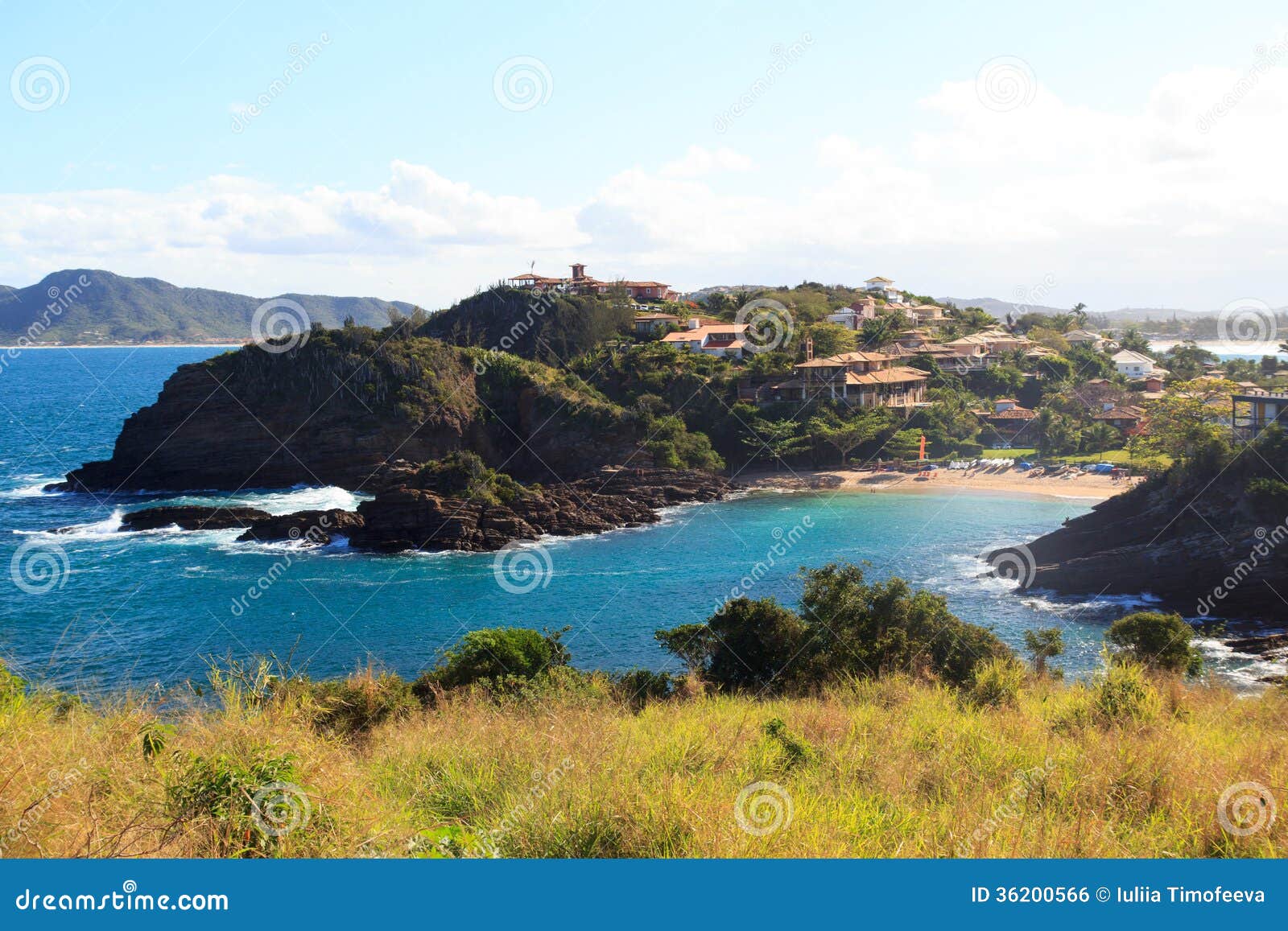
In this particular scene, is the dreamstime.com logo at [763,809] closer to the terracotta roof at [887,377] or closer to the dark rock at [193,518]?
the dark rock at [193,518]

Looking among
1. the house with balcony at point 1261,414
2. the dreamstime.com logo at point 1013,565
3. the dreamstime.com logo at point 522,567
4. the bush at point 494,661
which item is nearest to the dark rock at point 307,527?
the dreamstime.com logo at point 522,567

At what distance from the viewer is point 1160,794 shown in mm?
5137

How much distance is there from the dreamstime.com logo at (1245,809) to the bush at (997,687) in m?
3.52

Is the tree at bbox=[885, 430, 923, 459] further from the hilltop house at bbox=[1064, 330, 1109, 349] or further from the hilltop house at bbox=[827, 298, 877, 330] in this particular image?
the hilltop house at bbox=[1064, 330, 1109, 349]

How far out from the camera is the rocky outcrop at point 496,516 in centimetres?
2973

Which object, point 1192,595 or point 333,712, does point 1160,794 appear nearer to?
point 333,712

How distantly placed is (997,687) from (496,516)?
2375 cm

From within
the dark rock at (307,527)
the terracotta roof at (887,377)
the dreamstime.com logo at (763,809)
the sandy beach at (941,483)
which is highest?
the terracotta roof at (887,377)

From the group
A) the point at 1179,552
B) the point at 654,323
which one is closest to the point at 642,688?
the point at 1179,552

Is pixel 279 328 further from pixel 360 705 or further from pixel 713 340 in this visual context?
pixel 360 705

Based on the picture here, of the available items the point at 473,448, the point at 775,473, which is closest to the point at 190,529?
the point at 473,448

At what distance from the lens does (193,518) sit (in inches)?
1272

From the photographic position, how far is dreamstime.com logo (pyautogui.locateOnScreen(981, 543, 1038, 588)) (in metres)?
24.1

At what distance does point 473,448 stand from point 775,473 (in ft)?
48.9
